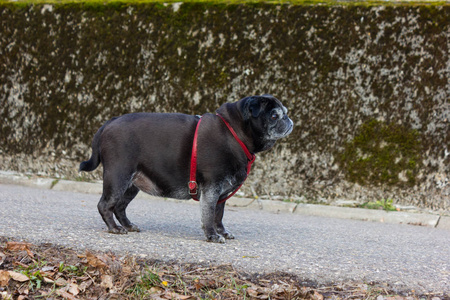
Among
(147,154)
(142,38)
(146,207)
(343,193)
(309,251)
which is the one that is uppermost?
(142,38)

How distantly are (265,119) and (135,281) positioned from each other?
5.70 ft

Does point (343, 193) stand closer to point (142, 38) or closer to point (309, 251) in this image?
point (309, 251)

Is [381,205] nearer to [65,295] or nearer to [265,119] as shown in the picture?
[265,119]

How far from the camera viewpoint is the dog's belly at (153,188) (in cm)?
396

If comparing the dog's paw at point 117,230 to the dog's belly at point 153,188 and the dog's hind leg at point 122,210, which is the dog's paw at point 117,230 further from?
the dog's belly at point 153,188

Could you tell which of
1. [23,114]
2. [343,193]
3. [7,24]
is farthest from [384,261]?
[7,24]

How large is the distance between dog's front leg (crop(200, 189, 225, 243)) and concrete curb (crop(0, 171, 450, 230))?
318cm

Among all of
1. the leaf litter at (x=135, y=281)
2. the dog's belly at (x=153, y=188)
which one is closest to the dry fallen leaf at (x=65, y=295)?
the leaf litter at (x=135, y=281)

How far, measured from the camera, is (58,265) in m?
2.86

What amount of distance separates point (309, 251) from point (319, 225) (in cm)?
186

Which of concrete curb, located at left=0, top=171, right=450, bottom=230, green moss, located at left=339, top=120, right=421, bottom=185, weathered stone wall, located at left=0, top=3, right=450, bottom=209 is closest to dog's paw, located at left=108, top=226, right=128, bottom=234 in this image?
concrete curb, located at left=0, top=171, right=450, bottom=230

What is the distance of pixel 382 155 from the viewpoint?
6926mm

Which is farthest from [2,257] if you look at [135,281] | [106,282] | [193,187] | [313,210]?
[313,210]

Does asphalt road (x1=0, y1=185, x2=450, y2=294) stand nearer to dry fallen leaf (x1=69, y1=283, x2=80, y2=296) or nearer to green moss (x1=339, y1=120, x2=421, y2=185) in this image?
dry fallen leaf (x1=69, y1=283, x2=80, y2=296)
